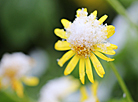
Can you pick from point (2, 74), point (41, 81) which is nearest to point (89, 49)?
point (2, 74)

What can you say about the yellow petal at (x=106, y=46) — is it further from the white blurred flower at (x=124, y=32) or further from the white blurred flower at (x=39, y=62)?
the white blurred flower at (x=39, y=62)

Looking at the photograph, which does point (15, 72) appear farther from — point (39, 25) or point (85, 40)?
point (39, 25)

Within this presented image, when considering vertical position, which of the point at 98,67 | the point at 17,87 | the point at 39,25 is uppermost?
the point at 39,25

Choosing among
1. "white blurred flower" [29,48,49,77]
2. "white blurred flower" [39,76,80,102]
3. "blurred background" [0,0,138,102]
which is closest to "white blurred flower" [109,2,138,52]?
"blurred background" [0,0,138,102]

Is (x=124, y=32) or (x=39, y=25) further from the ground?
(x=39, y=25)

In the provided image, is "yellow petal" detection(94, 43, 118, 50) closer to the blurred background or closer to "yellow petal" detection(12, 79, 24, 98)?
"yellow petal" detection(12, 79, 24, 98)

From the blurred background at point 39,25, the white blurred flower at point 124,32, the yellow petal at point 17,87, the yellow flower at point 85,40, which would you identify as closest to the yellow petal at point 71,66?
the yellow flower at point 85,40

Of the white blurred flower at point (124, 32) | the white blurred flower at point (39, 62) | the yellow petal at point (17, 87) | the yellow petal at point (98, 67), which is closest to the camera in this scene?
the yellow petal at point (98, 67)

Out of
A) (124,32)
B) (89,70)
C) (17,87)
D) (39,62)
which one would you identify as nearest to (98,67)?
(89,70)

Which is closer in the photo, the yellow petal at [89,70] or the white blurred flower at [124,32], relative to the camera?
the yellow petal at [89,70]

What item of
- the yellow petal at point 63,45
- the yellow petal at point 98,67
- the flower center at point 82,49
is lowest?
the yellow petal at point 98,67
